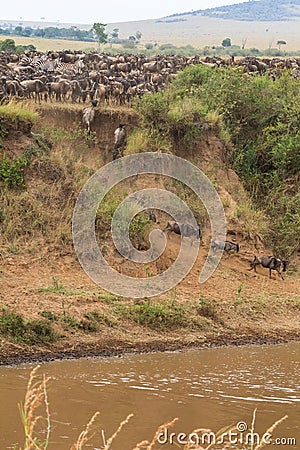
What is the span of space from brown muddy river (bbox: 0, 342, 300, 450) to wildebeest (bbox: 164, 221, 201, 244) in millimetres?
3342

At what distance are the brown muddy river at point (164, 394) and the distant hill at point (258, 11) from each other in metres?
129

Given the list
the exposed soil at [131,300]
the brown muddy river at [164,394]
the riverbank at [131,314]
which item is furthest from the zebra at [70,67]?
the brown muddy river at [164,394]

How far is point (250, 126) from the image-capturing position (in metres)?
18.4

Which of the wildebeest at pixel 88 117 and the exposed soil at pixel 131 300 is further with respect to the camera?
the wildebeest at pixel 88 117

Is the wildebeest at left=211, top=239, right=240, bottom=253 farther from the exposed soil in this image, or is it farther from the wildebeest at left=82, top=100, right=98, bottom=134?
the wildebeest at left=82, top=100, right=98, bottom=134

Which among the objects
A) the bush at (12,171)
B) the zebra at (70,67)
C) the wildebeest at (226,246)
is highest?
the zebra at (70,67)

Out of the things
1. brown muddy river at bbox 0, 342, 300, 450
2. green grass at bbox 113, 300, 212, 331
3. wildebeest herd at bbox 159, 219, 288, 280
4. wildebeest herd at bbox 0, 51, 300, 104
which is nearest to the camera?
brown muddy river at bbox 0, 342, 300, 450

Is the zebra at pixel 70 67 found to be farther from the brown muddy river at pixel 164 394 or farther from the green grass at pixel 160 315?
the brown muddy river at pixel 164 394

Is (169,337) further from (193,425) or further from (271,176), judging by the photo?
(271,176)

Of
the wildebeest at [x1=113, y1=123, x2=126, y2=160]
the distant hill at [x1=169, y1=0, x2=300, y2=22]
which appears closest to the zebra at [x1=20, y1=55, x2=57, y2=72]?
the wildebeest at [x1=113, y1=123, x2=126, y2=160]

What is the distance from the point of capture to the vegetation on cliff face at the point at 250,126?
16766 millimetres

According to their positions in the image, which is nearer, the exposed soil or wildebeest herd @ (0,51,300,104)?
the exposed soil

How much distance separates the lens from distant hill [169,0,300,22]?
463ft

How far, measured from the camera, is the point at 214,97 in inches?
706
